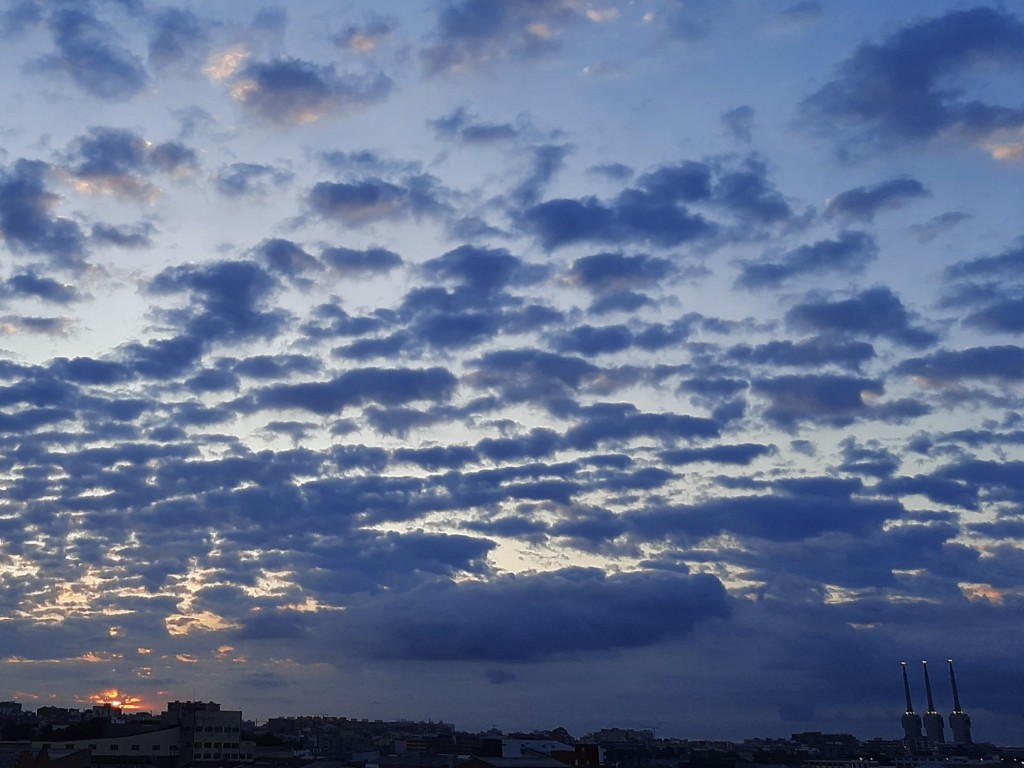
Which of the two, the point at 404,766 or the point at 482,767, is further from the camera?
the point at 404,766

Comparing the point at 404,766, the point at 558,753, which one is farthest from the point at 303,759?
the point at 558,753

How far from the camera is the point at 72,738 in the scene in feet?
625

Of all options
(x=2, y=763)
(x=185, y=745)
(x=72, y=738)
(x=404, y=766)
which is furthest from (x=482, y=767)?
(x=72, y=738)

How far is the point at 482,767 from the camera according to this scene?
134 metres

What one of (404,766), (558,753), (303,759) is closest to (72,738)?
(303,759)

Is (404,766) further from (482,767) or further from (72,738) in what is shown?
(72,738)

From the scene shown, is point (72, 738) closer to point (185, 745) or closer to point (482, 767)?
point (185, 745)

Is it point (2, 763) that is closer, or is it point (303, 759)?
point (2, 763)

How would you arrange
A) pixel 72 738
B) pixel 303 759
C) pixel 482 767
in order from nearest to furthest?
1. pixel 482 767
2. pixel 303 759
3. pixel 72 738

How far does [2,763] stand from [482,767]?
63300mm

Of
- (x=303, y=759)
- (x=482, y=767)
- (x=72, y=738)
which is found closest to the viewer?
(x=482, y=767)

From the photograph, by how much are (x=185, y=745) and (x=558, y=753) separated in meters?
67.2

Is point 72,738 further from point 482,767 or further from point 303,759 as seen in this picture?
point 482,767

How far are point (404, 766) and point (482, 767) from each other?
48889 millimetres
